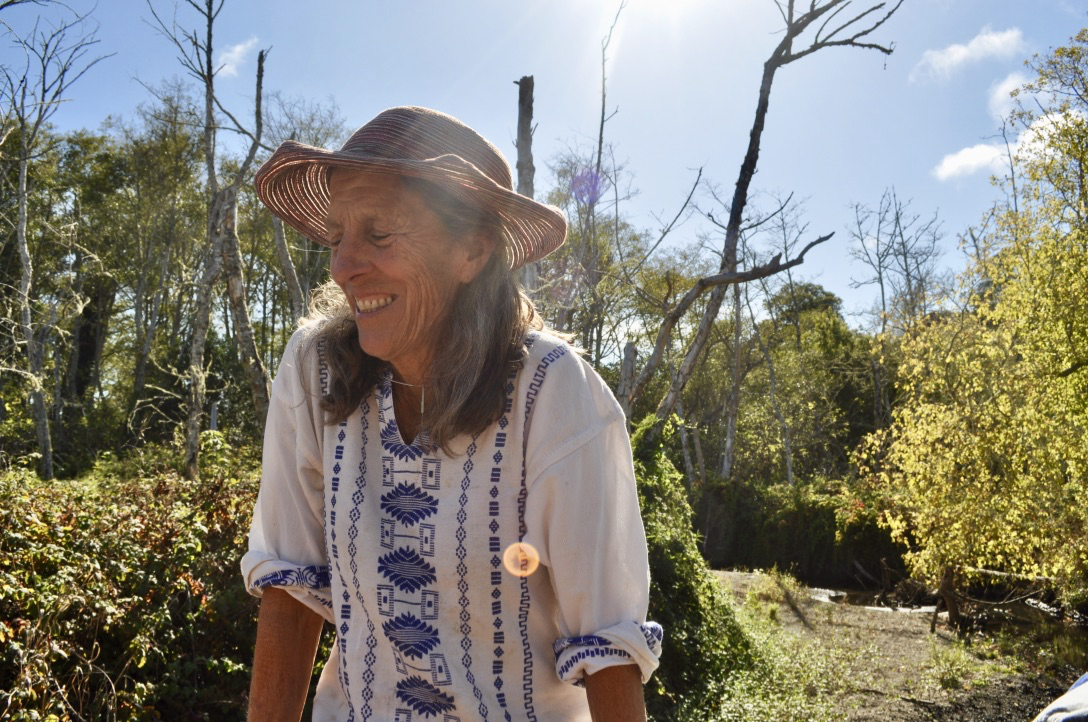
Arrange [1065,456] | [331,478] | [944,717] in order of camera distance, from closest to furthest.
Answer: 1. [331,478]
2. [944,717]
3. [1065,456]

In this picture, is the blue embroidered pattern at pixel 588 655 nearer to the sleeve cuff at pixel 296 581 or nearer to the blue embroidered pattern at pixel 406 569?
the blue embroidered pattern at pixel 406 569

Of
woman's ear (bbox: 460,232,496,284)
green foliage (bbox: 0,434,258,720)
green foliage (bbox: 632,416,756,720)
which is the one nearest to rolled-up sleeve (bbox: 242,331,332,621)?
woman's ear (bbox: 460,232,496,284)

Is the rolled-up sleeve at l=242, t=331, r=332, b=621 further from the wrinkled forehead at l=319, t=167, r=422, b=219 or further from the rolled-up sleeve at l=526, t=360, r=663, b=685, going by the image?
the rolled-up sleeve at l=526, t=360, r=663, b=685

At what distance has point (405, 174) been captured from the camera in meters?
1.35

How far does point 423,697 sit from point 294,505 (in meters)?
0.43

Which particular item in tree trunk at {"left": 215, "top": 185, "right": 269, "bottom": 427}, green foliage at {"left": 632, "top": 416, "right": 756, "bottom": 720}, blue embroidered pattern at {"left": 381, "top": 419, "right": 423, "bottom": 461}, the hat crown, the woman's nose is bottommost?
green foliage at {"left": 632, "top": 416, "right": 756, "bottom": 720}

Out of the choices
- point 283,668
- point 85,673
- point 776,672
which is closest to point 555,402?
point 283,668

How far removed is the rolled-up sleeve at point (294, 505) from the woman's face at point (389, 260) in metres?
0.21

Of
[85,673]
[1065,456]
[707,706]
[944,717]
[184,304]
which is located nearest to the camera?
[85,673]

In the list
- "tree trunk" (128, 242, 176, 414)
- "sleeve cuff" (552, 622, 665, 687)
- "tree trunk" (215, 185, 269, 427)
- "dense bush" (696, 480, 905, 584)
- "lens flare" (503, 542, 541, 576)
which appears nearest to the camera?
"sleeve cuff" (552, 622, 665, 687)

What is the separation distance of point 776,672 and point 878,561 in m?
11.7

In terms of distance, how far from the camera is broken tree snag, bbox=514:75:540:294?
7219mm

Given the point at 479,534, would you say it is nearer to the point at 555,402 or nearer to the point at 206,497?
the point at 555,402

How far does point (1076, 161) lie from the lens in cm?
1092
